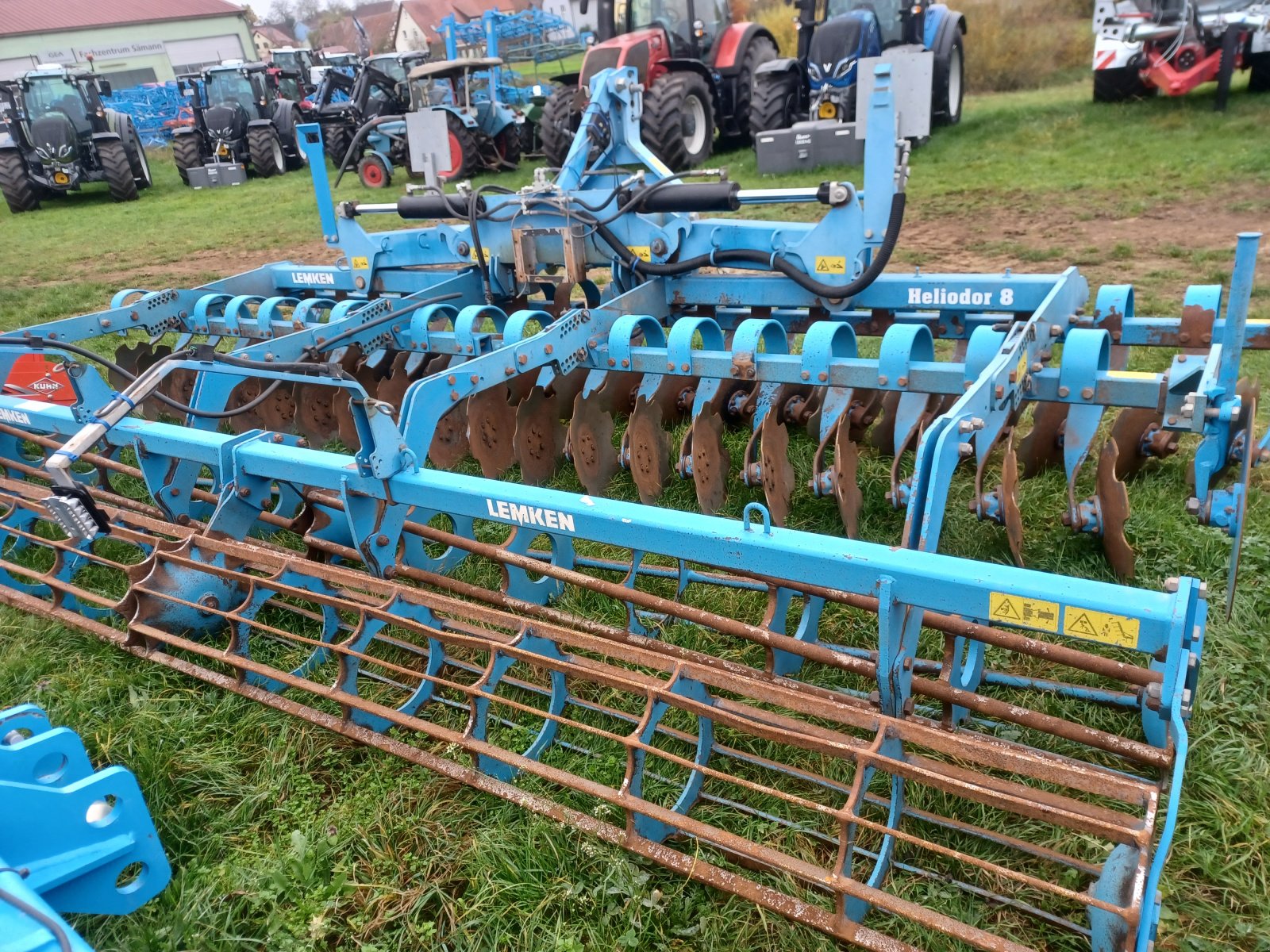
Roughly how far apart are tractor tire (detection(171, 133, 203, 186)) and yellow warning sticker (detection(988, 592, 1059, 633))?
19469mm

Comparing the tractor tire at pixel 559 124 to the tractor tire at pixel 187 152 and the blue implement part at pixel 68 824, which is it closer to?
the tractor tire at pixel 187 152

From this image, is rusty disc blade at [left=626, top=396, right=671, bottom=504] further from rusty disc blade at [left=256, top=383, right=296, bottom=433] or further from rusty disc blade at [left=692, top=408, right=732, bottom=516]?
rusty disc blade at [left=256, top=383, right=296, bottom=433]

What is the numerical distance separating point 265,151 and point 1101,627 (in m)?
19.2

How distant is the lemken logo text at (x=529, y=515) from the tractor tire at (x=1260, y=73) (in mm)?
13304

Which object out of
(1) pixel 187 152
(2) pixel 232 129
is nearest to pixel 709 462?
(2) pixel 232 129

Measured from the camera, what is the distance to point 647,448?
385 cm

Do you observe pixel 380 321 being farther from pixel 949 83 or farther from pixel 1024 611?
pixel 949 83

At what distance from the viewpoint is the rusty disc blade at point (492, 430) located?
13.6 feet

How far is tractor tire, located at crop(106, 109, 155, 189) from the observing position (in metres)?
16.8

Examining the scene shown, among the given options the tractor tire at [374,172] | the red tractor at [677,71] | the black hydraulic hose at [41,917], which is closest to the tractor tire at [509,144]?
the red tractor at [677,71]

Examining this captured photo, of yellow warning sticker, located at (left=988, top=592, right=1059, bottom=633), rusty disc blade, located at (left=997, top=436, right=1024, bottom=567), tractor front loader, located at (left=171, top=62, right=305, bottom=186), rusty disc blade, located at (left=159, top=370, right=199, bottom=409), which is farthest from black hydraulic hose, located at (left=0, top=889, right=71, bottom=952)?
tractor front loader, located at (left=171, top=62, right=305, bottom=186)

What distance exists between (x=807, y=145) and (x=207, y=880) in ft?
33.0

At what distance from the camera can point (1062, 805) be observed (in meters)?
1.91

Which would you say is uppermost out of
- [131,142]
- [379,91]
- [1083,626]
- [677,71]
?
[379,91]
